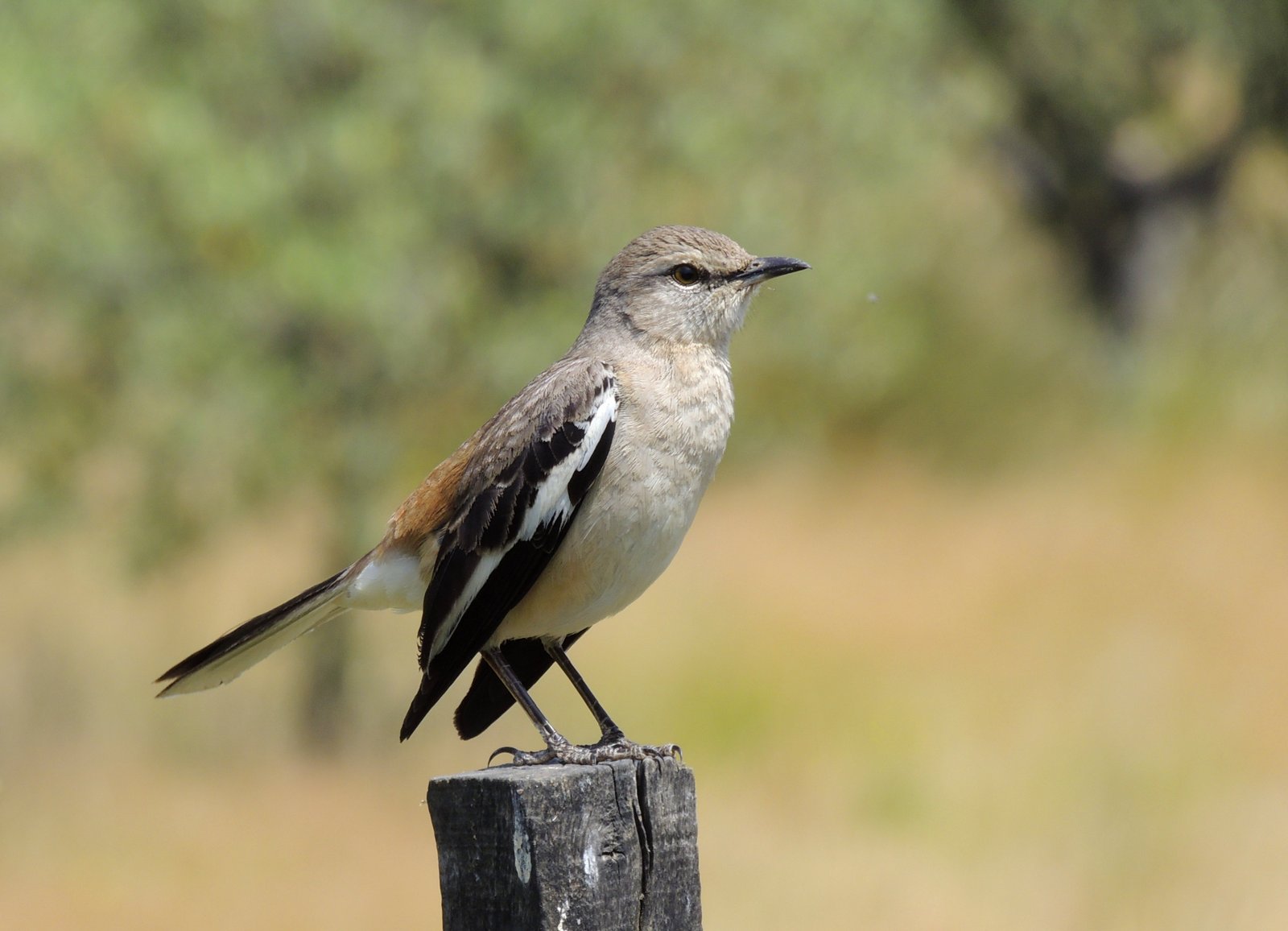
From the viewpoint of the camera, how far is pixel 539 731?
4398mm

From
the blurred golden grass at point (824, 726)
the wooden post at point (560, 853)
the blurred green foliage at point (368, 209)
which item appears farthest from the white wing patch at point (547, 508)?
the blurred green foliage at point (368, 209)

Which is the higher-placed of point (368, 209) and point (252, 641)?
point (368, 209)

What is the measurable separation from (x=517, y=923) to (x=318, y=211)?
802 centimetres

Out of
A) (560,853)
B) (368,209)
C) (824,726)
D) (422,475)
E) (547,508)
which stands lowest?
(560,853)

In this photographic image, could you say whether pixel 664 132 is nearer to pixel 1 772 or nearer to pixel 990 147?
pixel 1 772

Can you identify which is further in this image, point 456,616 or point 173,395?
point 173,395

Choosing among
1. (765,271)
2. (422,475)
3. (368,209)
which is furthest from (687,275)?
(422,475)

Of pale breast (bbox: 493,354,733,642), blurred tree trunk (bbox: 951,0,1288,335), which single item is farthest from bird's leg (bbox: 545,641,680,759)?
blurred tree trunk (bbox: 951,0,1288,335)

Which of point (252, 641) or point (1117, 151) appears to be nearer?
point (252, 641)

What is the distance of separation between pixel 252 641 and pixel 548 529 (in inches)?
37.4

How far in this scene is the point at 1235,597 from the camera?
39.9ft

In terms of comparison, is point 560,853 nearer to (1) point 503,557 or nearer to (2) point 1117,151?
(1) point 503,557

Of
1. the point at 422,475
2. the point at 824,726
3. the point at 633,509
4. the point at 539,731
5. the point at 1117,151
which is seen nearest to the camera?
the point at 633,509

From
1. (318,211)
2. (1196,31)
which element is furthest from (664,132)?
(1196,31)
